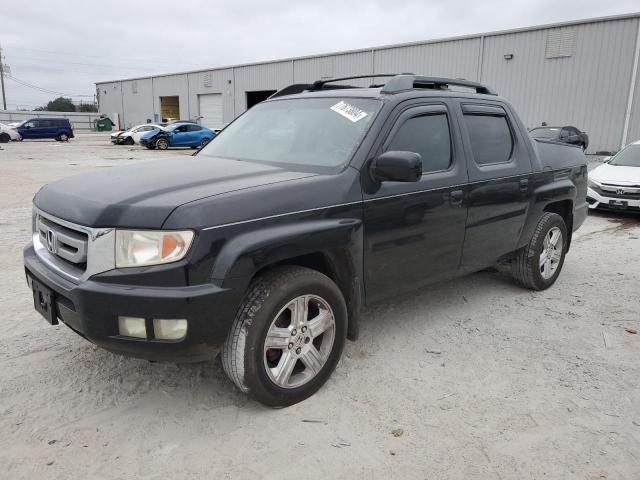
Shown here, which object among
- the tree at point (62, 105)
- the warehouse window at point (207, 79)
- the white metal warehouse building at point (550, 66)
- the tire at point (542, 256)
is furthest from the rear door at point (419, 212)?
the tree at point (62, 105)

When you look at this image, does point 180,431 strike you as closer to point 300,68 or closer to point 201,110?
point 300,68

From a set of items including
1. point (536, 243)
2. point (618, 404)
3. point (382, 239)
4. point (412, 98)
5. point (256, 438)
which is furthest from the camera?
point (536, 243)

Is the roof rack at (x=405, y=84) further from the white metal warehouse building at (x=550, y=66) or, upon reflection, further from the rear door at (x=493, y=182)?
the white metal warehouse building at (x=550, y=66)

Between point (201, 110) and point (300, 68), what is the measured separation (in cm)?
1273

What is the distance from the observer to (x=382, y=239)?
325 cm

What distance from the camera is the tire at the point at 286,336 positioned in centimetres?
268

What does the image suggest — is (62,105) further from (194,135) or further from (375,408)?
(375,408)

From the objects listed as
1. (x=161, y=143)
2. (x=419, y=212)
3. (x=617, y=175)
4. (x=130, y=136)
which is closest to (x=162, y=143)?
(x=161, y=143)

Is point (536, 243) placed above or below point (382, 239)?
below

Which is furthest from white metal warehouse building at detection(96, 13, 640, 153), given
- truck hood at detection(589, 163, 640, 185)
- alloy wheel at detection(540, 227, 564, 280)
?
alloy wheel at detection(540, 227, 564, 280)

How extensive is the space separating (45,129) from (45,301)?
3575 cm

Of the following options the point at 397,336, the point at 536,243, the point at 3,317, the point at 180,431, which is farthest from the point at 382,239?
the point at 3,317

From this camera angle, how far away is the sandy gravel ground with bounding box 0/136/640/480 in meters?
2.47

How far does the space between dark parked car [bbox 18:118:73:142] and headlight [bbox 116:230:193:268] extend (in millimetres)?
35891
